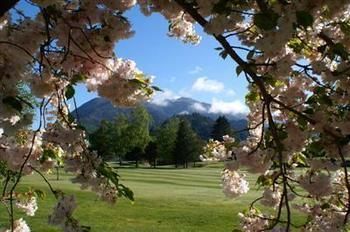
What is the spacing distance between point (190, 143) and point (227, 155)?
83.0 metres

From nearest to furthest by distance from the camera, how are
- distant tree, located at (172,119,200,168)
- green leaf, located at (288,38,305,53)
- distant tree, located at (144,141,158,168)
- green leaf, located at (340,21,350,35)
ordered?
green leaf, located at (340,21,350,35) → green leaf, located at (288,38,305,53) → distant tree, located at (172,119,200,168) → distant tree, located at (144,141,158,168)

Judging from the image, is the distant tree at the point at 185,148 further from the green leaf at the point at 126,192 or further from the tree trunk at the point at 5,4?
the tree trunk at the point at 5,4

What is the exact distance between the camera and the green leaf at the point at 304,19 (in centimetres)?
236

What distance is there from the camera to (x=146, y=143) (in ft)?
309

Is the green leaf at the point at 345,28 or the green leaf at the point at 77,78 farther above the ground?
the green leaf at the point at 345,28

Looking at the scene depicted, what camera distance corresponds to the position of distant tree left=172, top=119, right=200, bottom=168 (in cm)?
8581

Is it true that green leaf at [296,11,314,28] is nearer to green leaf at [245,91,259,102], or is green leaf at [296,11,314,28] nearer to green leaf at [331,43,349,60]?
green leaf at [331,43,349,60]

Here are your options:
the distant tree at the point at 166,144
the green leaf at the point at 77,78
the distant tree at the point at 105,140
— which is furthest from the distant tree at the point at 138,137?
the green leaf at the point at 77,78

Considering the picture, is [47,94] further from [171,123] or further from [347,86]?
[171,123]

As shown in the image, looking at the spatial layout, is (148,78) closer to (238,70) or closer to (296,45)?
(238,70)

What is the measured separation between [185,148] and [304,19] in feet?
277

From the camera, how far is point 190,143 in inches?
3472

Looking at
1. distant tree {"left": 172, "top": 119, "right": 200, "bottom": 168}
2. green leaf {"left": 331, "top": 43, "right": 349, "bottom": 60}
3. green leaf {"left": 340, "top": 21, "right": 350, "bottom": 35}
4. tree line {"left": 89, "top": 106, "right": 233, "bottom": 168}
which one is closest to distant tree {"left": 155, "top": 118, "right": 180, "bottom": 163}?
tree line {"left": 89, "top": 106, "right": 233, "bottom": 168}

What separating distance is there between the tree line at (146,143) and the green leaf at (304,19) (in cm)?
8278
